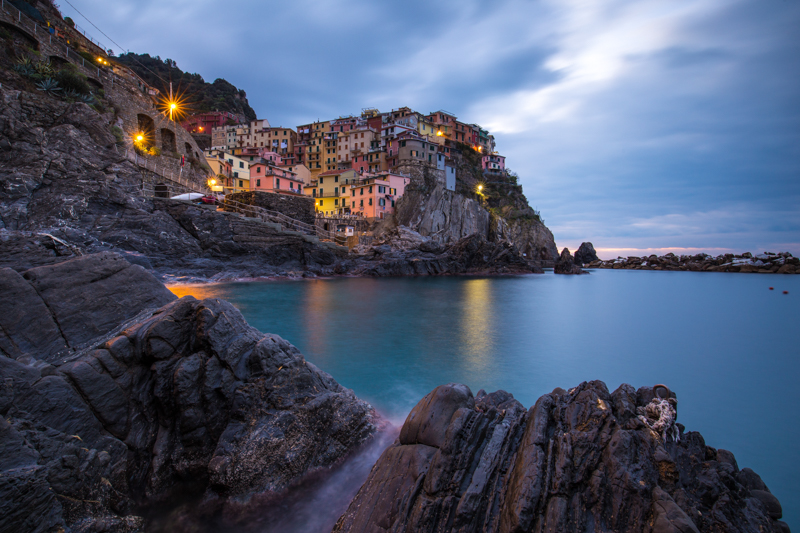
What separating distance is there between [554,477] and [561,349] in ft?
46.6

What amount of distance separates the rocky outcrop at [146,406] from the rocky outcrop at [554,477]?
182 cm

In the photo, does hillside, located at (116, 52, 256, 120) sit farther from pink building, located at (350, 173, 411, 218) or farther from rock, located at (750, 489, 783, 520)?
rock, located at (750, 489, 783, 520)

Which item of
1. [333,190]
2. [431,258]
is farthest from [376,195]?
[431,258]

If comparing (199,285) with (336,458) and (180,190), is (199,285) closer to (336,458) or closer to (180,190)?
(180,190)

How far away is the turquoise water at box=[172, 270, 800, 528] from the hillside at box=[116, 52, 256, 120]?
303 ft

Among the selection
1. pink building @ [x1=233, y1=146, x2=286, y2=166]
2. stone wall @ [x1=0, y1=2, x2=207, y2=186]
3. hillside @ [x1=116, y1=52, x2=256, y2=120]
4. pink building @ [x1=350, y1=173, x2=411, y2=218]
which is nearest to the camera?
stone wall @ [x1=0, y1=2, x2=207, y2=186]


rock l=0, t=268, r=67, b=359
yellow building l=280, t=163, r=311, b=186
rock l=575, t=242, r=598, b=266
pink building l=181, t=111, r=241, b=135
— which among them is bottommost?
rock l=0, t=268, r=67, b=359

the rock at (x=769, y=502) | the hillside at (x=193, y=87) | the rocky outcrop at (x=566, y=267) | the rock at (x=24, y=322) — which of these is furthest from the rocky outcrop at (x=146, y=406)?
the hillside at (x=193, y=87)

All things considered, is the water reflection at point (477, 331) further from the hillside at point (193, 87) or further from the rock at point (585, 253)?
the hillside at point (193, 87)

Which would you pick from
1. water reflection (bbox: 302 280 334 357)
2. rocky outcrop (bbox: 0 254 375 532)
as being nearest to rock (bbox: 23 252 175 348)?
rocky outcrop (bbox: 0 254 375 532)

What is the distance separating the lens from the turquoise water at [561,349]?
933 centimetres

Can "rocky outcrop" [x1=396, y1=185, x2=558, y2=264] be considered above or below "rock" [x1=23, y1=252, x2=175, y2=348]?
above

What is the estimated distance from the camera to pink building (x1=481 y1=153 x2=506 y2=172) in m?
86.8

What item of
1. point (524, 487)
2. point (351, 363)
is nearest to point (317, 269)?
point (351, 363)
